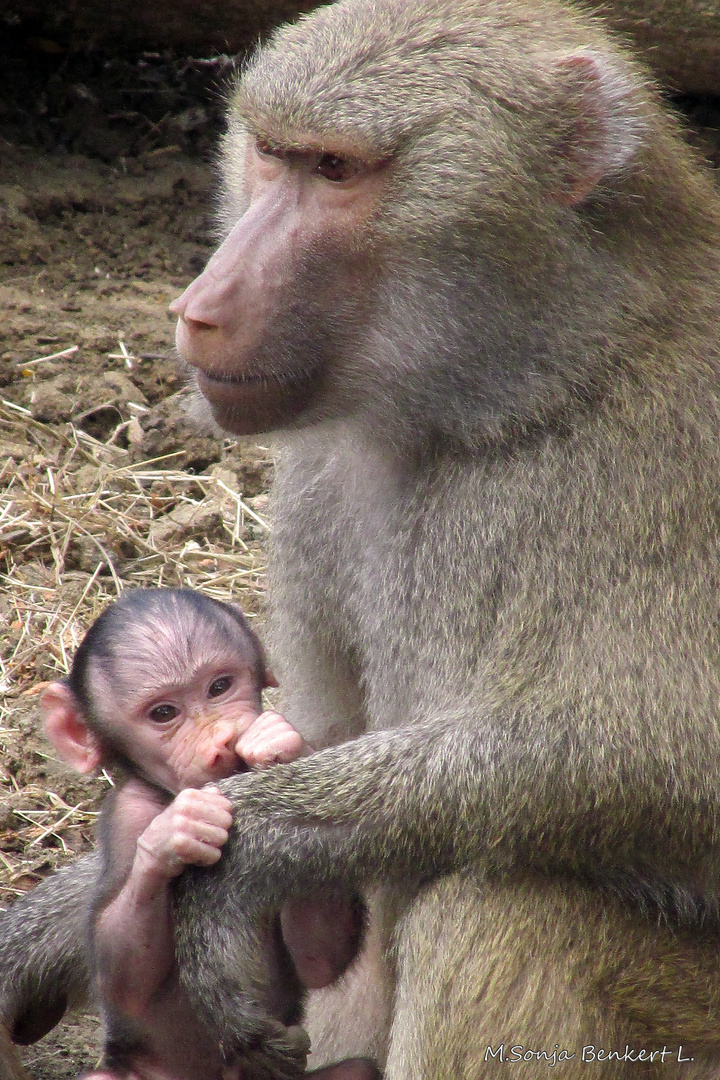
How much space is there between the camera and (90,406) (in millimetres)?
5363

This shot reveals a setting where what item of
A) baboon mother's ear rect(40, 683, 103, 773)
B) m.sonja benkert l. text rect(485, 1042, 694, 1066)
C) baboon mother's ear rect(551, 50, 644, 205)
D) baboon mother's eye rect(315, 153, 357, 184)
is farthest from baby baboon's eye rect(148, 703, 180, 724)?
baboon mother's ear rect(551, 50, 644, 205)

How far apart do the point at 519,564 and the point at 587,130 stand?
84 cm

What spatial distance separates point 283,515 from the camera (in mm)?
3316

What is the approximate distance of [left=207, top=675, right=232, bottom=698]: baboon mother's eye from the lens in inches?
117

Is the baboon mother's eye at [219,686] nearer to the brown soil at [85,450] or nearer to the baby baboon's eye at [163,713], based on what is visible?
the baby baboon's eye at [163,713]

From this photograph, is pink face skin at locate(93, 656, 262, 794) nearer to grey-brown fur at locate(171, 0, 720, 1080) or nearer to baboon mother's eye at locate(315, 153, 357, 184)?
grey-brown fur at locate(171, 0, 720, 1080)

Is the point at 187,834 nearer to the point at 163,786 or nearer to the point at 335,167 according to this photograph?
the point at 163,786

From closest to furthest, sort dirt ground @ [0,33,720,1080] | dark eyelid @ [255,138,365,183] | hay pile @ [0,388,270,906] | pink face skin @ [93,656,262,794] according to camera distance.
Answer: dark eyelid @ [255,138,365,183] < pink face skin @ [93,656,262,794] < hay pile @ [0,388,270,906] < dirt ground @ [0,33,720,1080]

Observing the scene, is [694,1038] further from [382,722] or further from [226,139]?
[226,139]

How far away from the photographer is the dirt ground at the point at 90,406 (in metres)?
4.18

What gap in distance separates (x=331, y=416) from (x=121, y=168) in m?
3.75

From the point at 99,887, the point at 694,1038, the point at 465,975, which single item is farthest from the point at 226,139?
the point at 694,1038

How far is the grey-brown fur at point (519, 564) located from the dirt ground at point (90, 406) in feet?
4.33

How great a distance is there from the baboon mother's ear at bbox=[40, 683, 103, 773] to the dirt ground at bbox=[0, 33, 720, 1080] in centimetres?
93
